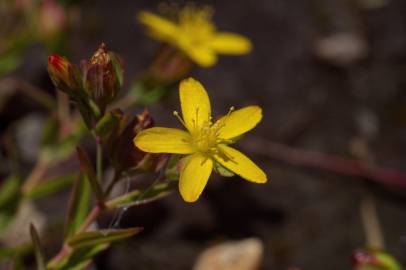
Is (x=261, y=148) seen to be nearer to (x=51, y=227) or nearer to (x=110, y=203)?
(x=51, y=227)

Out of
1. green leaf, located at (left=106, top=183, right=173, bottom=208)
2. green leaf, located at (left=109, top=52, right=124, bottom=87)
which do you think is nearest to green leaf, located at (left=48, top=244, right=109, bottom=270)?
green leaf, located at (left=106, top=183, right=173, bottom=208)

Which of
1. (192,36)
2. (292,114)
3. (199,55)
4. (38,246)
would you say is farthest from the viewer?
(292,114)

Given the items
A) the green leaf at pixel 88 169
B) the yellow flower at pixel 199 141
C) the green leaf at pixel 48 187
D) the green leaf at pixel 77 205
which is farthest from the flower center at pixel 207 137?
the green leaf at pixel 48 187

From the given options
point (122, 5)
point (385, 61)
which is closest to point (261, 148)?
point (385, 61)

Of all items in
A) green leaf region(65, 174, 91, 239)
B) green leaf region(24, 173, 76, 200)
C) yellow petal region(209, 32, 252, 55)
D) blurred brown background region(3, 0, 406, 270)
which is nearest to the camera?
green leaf region(65, 174, 91, 239)

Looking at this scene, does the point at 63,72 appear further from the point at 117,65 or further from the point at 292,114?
the point at 292,114

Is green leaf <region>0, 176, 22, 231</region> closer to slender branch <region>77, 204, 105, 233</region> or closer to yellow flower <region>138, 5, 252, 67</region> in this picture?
slender branch <region>77, 204, 105, 233</region>

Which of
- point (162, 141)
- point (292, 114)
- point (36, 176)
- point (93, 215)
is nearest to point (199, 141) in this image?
point (162, 141)
